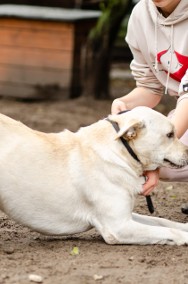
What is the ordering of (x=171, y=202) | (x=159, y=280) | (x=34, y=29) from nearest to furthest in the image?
(x=159, y=280)
(x=171, y=202)
(x=34, y=29)

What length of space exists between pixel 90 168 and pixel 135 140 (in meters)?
0.31

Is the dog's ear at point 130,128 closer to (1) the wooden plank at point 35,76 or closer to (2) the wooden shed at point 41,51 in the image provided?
(2) the wooden shed at point 41,51

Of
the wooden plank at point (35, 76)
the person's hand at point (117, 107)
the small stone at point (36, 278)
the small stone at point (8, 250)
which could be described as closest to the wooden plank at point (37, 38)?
the wooden plank at point (35, 76)

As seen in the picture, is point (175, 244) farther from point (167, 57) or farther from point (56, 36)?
point (56, 36)

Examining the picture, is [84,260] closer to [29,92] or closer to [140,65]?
[140,65]

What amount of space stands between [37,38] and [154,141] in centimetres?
699

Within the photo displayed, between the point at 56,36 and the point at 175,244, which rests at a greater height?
the point at 175,244

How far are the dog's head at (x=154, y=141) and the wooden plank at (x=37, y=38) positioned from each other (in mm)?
6574

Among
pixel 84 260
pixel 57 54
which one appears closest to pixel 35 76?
pixel 57 54

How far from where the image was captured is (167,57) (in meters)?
5.40

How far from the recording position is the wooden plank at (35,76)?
1135 cm

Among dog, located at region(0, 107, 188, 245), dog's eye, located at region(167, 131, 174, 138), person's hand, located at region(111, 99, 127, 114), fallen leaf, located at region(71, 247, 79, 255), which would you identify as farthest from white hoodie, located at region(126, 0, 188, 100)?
fallen leaf, located at region(71, 247, 79, 255)

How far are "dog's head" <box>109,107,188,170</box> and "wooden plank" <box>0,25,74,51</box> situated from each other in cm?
657

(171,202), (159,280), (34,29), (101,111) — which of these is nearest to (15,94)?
(34,29)
